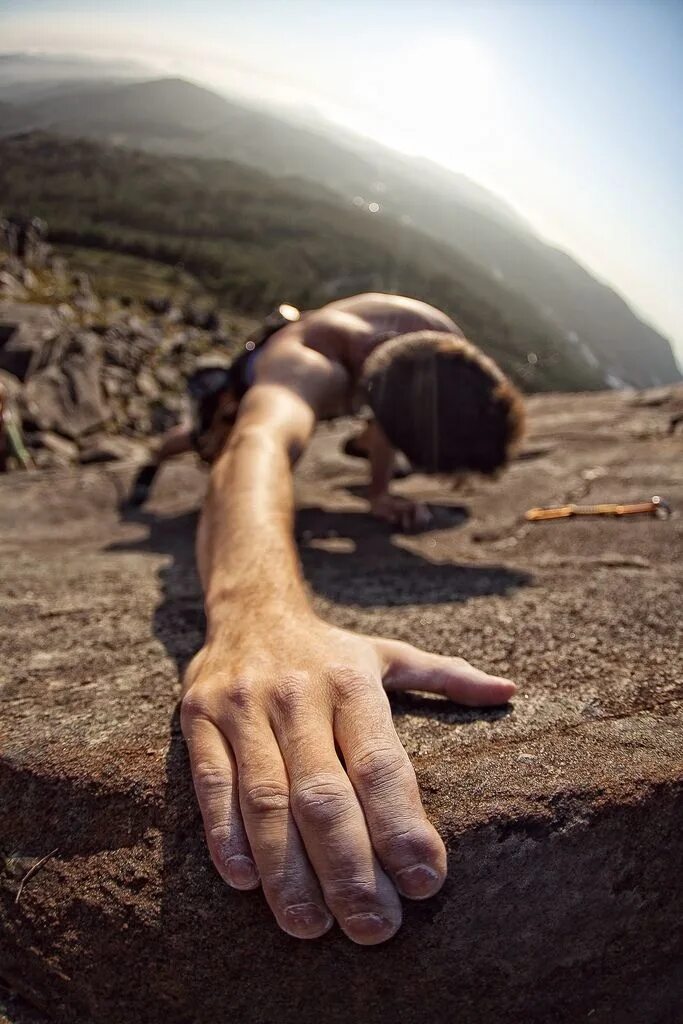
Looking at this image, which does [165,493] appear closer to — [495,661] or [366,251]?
[495,661]

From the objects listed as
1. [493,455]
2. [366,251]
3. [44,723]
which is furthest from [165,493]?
[366,251]

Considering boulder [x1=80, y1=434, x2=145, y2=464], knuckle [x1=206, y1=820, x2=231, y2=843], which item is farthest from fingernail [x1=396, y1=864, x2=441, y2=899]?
boulder [x1=80, y1=434, x2=145, y2=464]

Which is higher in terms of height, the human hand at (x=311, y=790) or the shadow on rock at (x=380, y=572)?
the human hand at (x=311, y=790)

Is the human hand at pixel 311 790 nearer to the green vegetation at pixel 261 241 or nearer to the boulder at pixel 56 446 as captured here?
the boulder at pixel 56 446

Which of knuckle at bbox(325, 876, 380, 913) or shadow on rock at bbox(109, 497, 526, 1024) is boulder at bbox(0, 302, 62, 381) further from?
knuckle at bbox(325, 876, 380, 913)

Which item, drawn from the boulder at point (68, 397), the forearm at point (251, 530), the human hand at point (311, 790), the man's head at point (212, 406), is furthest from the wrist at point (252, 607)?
the boulder at point (68, 397)

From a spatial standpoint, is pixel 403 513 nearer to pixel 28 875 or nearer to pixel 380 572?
pixel 380 572

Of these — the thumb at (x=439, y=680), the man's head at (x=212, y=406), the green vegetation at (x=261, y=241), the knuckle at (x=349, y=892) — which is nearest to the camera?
the knuckle at (x=349, y=892)
